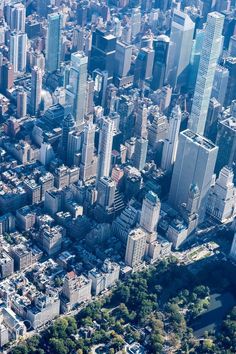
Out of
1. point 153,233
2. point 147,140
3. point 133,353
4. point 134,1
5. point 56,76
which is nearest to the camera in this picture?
point 133,353

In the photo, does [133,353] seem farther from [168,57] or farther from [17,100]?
[168,57]

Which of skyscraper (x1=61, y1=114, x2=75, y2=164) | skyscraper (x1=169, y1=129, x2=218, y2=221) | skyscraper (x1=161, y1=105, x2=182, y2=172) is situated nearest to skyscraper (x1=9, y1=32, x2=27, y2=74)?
skyscraper (x1=61, y1=114, x2=75, y2=164)

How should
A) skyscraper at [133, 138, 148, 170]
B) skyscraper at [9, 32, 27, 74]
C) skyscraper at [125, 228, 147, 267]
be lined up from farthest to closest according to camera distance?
skyscraper at [9, 32, 27, 74] → skyscraper at [133, 138, 148, 170] → skyscraper at [125, 228, 147, 267]

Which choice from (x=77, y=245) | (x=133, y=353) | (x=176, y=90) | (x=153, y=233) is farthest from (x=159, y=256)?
(x=176, y=90)

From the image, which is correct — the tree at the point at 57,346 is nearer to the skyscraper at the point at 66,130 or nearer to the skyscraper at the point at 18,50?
the skyscraper at the point at 66,130

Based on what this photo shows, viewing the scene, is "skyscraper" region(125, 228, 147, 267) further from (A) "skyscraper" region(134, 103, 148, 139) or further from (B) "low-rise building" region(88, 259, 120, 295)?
(A) "skyscraper" region(134, 103, 148, 139)

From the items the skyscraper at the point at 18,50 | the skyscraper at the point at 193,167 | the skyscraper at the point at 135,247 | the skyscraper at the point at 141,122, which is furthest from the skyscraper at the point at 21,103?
the skyscraper at the point at 135,247
